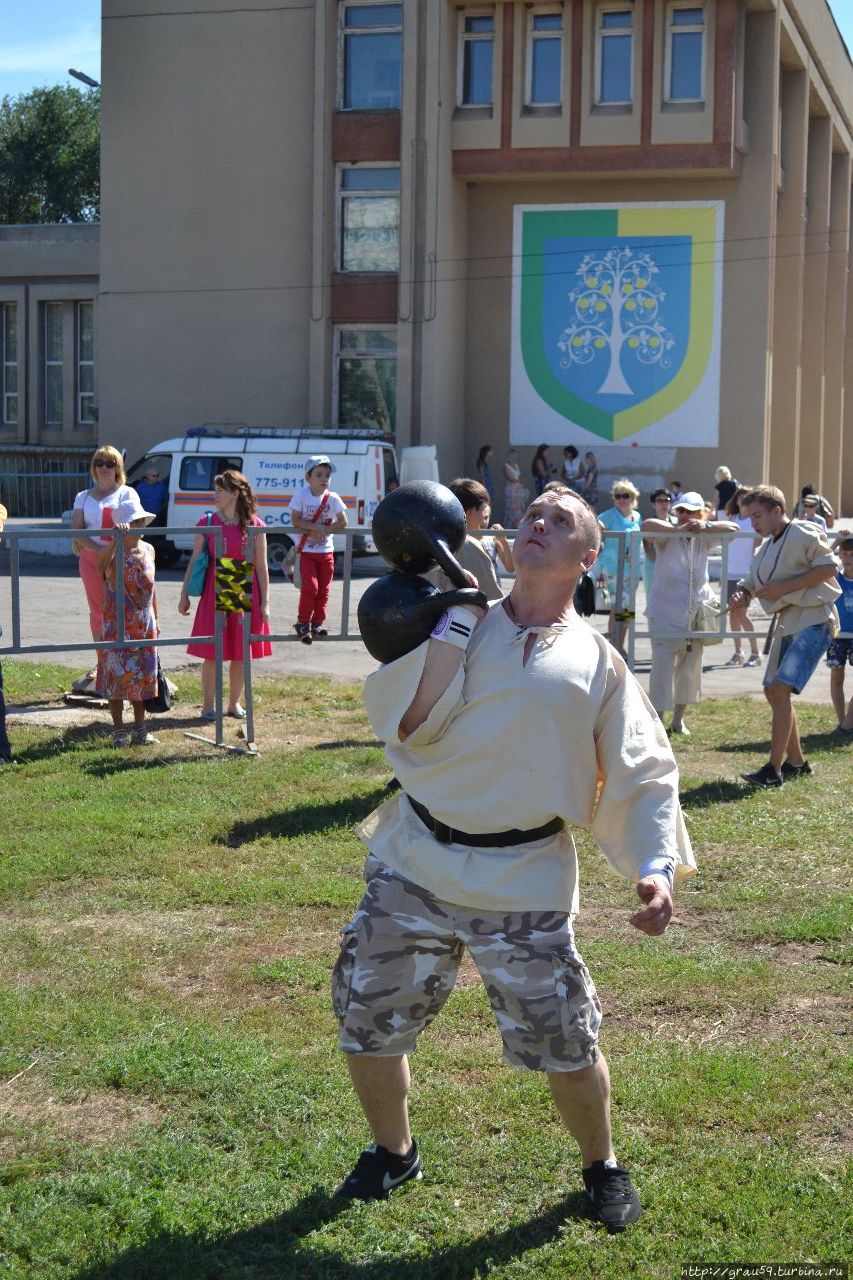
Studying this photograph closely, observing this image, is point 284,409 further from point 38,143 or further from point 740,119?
point 38,143

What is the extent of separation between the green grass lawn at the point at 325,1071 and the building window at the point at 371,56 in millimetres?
25908

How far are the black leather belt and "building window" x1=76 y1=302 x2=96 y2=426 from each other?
1460 inches

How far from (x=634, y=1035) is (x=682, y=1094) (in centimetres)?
52

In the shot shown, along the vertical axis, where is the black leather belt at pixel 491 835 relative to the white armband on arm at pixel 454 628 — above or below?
below

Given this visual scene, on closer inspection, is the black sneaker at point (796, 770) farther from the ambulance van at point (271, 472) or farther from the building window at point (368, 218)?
the building window at point (368, 218)

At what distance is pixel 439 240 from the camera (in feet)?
102

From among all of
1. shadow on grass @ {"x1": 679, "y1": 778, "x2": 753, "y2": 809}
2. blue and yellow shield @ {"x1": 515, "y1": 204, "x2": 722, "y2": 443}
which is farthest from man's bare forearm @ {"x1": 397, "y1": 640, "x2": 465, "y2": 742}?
blue and yellow shield @ {"x1": 515, "y1": 204, "x2": 722, "y2": 443}

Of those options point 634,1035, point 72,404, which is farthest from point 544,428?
point 634,1035

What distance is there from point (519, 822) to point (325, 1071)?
60.0 inches

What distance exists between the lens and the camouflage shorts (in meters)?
3.54

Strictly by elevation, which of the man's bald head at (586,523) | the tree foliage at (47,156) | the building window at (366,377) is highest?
the tree foliage at (47,156)

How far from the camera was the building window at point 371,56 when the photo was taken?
31000 millimetres

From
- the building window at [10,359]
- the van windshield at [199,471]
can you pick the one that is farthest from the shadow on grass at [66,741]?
the building window at [10,359]

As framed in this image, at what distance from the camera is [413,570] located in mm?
3518
